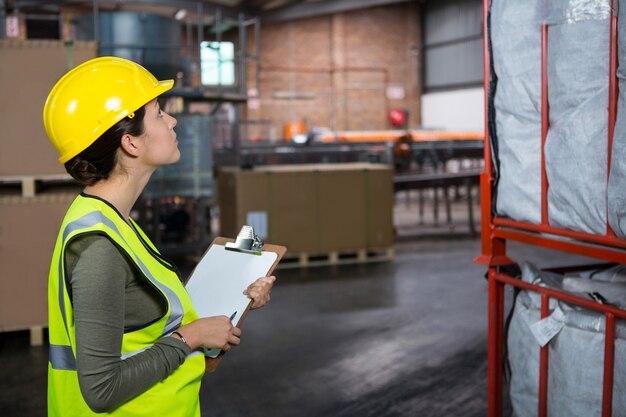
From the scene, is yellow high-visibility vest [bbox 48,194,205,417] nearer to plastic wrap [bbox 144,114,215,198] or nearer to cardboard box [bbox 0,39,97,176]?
cardboard box [bbox 0,39,97,176]

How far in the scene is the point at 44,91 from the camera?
5.19 metres

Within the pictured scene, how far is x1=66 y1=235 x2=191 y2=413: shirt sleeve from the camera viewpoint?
143 cm

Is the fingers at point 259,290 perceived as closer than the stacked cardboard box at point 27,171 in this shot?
Yes

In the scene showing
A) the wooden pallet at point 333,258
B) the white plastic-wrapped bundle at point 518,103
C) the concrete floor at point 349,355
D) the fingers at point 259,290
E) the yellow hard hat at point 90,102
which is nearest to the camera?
the yellow hard hat at point 90,102

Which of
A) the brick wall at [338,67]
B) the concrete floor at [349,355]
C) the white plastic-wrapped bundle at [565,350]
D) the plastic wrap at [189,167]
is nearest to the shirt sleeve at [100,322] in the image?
the white plastic-wrapped bundle at [565,350]

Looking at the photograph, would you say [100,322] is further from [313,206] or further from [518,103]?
[313,206]

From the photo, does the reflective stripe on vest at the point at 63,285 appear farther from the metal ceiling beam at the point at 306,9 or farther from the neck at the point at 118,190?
the metal ceiling beam at the point at 306,9

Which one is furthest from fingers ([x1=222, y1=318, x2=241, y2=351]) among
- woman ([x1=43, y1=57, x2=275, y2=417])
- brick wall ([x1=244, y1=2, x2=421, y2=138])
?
brick wall ([x1=244, y1=2, x2=421, y2=138])

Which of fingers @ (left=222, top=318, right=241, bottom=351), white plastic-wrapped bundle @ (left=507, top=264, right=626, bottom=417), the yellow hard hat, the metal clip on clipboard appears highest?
the yellow hard hat

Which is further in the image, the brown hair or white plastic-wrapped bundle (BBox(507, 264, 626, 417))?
white plastic-wrapped bundle (BBox(507, 264, 626, 417))

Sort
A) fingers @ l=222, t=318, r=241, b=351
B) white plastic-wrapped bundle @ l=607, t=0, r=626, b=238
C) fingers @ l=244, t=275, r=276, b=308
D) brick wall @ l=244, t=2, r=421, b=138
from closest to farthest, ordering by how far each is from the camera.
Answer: fingers @ l=222, t=318, r=241, b=351 → fingers @ l=244, t=275, r=276, b=308 → white plastic-wrapped bundle @ l=607, t=0, r=626, b=238 → brick wall @ l=244, t=2, r=421, b=138

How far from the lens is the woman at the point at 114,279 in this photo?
4.76ft

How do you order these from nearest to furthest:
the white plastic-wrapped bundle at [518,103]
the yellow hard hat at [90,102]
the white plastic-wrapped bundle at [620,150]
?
the yellow hard hat at [90,102] → the white plastic-wrapped bundle at [620,150] → the white plastic-wrapped bundle at [518,103]

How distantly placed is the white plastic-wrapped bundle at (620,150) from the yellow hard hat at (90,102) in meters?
1.51
